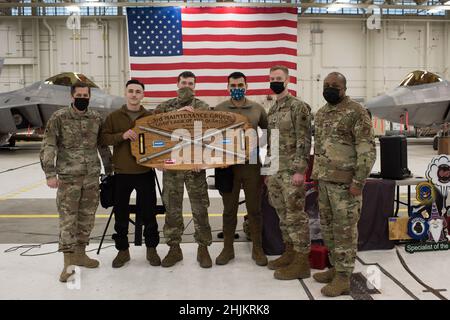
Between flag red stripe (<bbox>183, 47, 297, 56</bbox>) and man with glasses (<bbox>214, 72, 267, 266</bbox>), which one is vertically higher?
flag red stripe (<bbox>183, 47, 297, 56</bbox>)

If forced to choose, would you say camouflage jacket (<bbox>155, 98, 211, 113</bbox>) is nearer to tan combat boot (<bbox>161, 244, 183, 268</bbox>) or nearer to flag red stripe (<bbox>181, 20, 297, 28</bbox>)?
tan combat boot (<bbox>161, 244, 183, 268</bbox>)

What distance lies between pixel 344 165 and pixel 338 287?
966mm

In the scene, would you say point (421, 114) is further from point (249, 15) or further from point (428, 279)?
point (428, 279)

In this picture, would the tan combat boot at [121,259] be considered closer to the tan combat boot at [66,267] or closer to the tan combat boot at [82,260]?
the tan combat boot at [82,260]

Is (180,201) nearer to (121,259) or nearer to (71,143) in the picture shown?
(121,259)

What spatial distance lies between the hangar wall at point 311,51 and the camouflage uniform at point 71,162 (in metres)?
19.1

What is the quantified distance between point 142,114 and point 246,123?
1.02m

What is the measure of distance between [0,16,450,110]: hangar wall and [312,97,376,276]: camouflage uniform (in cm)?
2013

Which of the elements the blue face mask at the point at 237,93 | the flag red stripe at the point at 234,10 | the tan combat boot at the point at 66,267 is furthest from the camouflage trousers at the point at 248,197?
the flag red stripe at the point at 234,10

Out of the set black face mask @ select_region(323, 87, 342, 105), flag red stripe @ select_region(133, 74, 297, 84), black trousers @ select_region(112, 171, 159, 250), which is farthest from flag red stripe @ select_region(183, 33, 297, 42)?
black face mask @ select_region(323, 87, 342, 105)

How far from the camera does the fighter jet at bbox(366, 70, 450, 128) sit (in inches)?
559

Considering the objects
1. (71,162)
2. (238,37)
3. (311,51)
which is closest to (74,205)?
(71,162)

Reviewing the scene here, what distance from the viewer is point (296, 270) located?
381 cm
